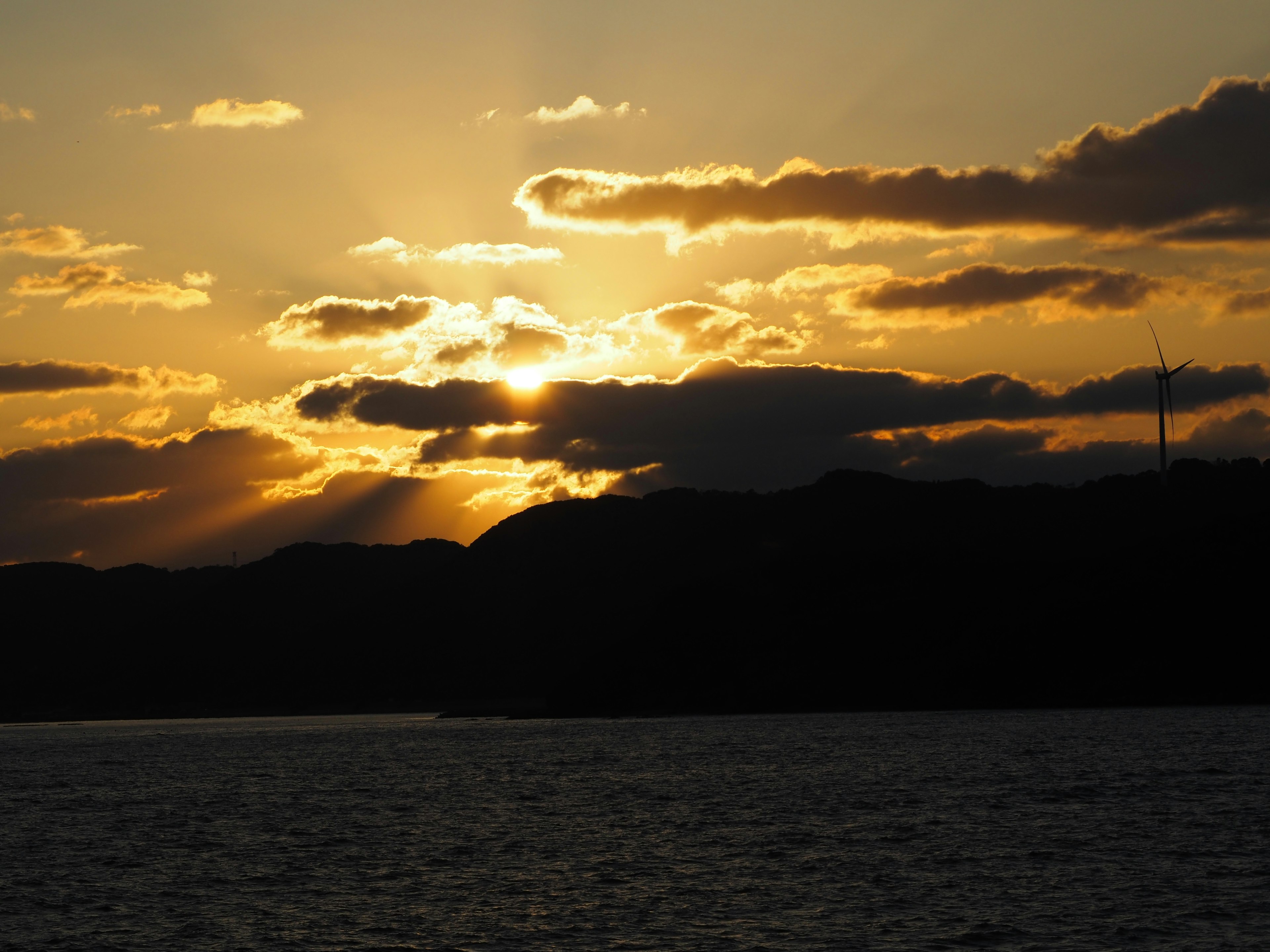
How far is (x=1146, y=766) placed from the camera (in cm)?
12794

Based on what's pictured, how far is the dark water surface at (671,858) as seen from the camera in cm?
5475

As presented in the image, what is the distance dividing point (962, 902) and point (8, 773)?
151 metres

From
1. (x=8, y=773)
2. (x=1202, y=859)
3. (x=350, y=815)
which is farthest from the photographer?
(x=8, y=773)

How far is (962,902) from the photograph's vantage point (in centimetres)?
5962

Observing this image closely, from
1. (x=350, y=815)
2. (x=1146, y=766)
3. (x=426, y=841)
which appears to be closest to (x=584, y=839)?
(x=426, y=841)

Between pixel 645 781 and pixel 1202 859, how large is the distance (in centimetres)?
7068

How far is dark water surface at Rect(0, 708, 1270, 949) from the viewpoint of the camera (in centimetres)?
5475

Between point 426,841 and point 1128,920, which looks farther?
point 426,841

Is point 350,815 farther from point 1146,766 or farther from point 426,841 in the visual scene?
point 1146,766

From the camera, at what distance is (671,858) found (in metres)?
76.3

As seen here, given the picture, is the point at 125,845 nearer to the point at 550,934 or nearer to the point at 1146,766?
the point at 550,934

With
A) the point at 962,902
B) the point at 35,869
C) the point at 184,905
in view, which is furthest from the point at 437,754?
the point at 962,902

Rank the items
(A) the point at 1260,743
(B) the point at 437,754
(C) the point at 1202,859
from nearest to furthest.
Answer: (C) the point at 1202,859
(A) the point at 1260,743
(B) the point at 437,754

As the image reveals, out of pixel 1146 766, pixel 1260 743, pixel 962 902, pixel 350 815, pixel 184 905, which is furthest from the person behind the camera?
pixel 1260 743
